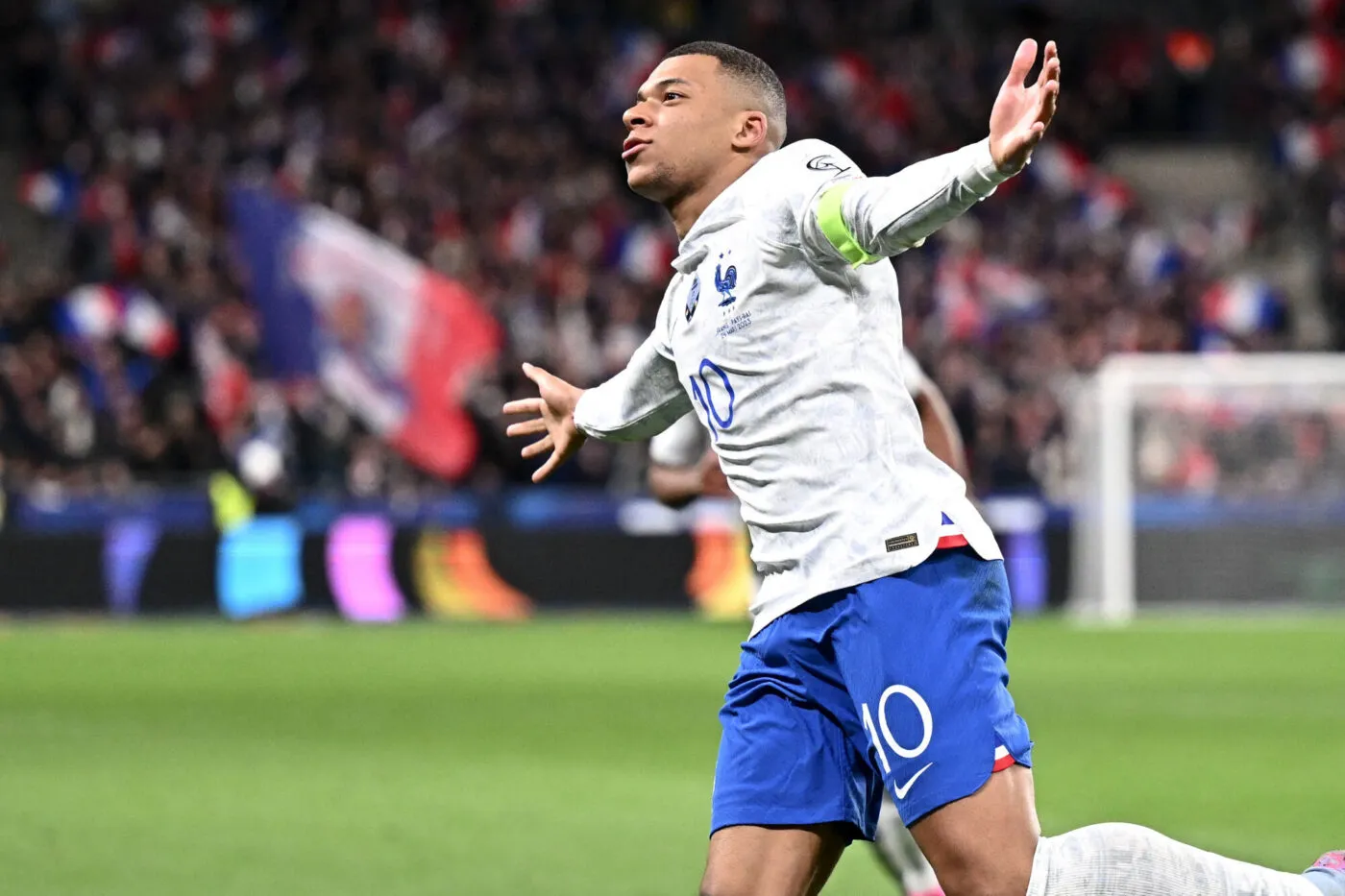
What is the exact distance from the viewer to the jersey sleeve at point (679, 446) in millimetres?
7867

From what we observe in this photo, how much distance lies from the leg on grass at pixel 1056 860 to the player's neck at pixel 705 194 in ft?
→ 4.25

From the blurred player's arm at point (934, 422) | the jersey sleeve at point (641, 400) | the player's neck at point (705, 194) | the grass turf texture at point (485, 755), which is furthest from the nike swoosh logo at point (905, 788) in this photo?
the grass turf texture at point (485, 755)

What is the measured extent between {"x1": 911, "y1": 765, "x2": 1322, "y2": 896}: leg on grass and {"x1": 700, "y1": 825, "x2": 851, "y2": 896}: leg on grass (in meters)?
0.32

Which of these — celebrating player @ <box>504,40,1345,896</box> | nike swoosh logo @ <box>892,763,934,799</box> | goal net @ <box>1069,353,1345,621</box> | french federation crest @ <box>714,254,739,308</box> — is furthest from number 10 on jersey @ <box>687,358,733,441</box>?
goal net @ <box>1069,353,1345,621</box>

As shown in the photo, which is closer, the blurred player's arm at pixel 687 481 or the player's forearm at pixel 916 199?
the player's forearm at pixel 916 199

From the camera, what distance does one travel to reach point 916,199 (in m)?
3.80

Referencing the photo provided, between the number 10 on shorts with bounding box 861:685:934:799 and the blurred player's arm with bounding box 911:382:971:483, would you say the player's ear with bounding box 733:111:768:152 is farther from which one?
the blurred player's arm with bounding box 911:382:971:483

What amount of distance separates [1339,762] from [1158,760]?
2.71ft

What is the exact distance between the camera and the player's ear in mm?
4480

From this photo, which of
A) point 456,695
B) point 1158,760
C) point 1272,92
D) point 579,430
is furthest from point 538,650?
point 1272,92

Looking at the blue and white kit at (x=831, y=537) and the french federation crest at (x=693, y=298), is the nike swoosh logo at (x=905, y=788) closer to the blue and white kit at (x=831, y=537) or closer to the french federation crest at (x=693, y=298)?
the blue and white kit at (x=831, y=537)

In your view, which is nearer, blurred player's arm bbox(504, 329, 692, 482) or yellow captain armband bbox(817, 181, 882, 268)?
yellow captain armband bbox(817, 181, 882, 268)

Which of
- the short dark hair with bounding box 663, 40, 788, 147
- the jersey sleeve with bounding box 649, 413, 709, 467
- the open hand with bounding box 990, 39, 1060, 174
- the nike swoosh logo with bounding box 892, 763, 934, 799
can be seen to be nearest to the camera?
the open hand with bounding box 990, 39, 1060, 174

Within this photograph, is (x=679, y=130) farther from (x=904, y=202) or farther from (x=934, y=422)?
(x=934, y=422)
